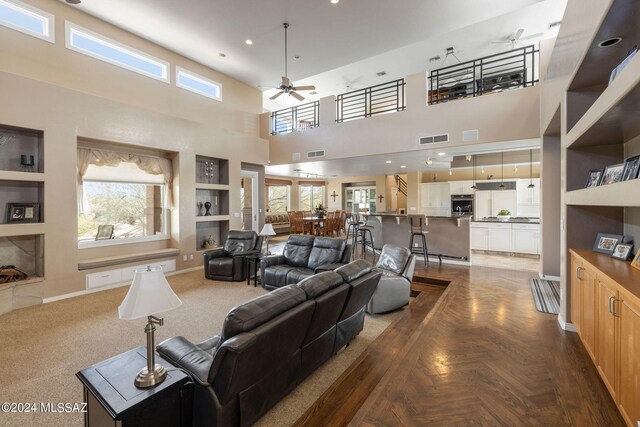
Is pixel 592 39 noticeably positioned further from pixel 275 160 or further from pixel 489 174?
pixel 489 174

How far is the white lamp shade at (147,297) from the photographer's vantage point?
161cm

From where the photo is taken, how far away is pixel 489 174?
1007 cm

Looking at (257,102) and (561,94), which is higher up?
(257,102)

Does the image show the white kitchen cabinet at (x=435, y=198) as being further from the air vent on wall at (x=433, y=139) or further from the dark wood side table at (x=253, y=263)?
the dark wood side table at (x=253, y=263)

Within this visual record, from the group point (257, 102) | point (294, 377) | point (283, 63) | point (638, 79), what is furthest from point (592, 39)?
point (257, 102)

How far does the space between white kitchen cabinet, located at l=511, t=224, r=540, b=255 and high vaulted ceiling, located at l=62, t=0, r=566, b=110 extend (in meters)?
4.59

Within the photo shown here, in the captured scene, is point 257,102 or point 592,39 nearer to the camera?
point 592,39

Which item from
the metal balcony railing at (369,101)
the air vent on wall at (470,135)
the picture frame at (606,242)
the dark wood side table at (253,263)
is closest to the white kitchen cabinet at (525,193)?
A: the metal balcony railing at (369,101)

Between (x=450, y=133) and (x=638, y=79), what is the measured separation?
4619 millimetres

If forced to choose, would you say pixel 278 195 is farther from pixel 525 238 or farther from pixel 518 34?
pixel 518 34

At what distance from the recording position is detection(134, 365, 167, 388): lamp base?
1.65m

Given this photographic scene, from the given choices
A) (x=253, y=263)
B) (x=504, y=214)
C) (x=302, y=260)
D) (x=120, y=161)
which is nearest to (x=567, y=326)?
(x=302, y=260)

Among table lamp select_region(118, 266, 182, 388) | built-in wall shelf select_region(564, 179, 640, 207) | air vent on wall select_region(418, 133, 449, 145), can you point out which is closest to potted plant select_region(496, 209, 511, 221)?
air vent on wall select_region(418, 133, 449, 145)

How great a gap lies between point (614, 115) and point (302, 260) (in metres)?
4.41
